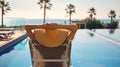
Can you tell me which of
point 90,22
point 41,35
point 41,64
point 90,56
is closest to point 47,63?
point 41,64

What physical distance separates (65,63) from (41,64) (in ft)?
1.26

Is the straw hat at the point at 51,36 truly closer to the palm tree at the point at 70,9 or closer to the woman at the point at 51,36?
the woman at the point at 51,36

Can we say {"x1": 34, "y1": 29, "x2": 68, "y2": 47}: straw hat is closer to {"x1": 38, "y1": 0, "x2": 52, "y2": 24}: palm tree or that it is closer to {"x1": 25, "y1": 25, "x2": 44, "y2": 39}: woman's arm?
{"x1": 25, "y1": 25, "x2": 44, "y2": 39}: woman's arm

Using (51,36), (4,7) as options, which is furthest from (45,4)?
(51,36)

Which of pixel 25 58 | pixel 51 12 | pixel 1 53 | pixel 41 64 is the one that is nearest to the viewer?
pixel 41 64

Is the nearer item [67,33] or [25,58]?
[67,33]

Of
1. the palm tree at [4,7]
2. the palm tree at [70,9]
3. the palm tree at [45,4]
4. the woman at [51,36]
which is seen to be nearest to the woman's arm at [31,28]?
the woman at [51,36]

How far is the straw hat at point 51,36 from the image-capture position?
13.3 ft

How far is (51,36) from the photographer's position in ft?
13.3

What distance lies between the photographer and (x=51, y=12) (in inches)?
1156

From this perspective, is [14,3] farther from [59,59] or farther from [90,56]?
[59,59]

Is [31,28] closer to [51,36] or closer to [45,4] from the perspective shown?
[51,36]

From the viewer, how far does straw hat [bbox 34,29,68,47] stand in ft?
13.3

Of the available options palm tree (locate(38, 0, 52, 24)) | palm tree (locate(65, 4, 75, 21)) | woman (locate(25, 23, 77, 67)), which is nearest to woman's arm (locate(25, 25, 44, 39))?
woman (locate(25, 23, 77, 67))
